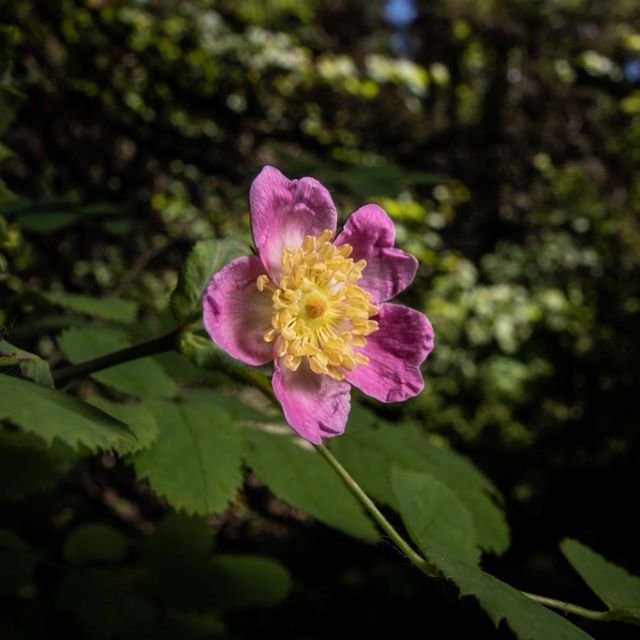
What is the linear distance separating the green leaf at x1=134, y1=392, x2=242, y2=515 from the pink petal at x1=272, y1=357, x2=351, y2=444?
0.56 feet

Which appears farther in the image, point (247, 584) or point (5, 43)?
point (247, 584)

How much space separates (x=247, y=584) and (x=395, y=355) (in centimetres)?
86

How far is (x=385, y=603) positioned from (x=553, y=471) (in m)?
1.03

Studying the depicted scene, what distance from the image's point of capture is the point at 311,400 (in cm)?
83

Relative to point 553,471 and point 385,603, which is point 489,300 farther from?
point 385,603

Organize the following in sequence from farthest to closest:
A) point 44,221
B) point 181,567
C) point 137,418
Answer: point 181,567 < point 44,221 < point 137,418

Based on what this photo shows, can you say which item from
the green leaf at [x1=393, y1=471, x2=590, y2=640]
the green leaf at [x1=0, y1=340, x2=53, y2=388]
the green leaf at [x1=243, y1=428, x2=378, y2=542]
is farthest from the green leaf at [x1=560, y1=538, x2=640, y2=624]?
the green leaf at [x1=0, y1=340, x2=53, y2=388]

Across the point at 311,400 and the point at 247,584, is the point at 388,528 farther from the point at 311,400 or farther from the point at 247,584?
the point at 247,584

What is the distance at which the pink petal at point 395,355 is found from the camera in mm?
869

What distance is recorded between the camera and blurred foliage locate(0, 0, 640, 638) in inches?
45.1

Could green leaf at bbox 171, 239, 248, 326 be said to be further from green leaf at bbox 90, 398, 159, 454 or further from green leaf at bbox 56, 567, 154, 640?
green leaf at bbox 56, 567, 154, 640

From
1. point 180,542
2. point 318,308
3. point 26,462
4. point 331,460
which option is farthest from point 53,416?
point 180,542

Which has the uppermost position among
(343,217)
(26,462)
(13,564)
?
(343,217)

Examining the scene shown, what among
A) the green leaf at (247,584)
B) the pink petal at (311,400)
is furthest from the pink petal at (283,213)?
the green leaf at (247,584)
